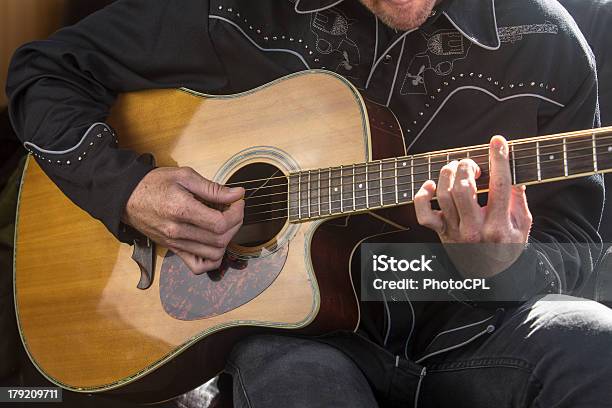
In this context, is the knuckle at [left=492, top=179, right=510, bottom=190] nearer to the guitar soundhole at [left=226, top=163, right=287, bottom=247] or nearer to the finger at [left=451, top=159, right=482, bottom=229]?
the finger at [left=451, top=159, right=482, bottom=229]

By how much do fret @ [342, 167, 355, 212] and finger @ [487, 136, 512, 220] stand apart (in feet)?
0.69

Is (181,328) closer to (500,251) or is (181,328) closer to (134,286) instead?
(134,286)

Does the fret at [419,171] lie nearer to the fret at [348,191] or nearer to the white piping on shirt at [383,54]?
the fret at [348,191]

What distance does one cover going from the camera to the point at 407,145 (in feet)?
4.67

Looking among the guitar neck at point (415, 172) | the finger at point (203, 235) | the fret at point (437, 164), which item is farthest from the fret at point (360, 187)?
the finger at point (203, 235)

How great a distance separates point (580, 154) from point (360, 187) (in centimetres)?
32

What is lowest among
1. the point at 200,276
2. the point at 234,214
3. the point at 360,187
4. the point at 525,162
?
the point at 200,276

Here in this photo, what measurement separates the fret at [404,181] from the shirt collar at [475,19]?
31cm

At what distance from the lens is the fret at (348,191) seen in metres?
1.25

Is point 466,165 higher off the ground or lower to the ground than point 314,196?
higher

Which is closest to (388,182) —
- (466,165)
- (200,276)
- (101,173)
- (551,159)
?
(466,165)

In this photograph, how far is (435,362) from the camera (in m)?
1.29

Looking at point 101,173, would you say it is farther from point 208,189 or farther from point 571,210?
point 571,210

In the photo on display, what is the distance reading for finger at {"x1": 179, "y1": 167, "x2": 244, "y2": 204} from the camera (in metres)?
1.32
